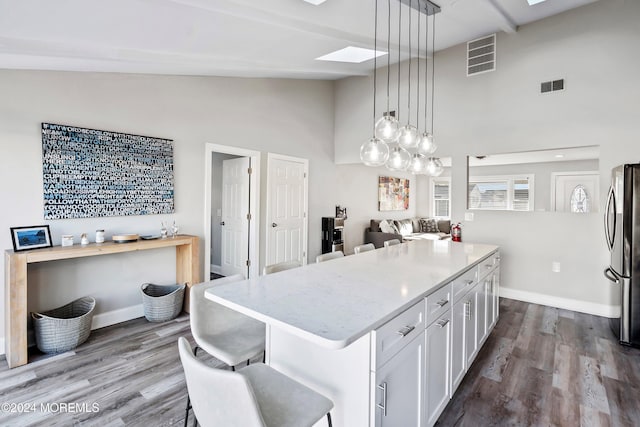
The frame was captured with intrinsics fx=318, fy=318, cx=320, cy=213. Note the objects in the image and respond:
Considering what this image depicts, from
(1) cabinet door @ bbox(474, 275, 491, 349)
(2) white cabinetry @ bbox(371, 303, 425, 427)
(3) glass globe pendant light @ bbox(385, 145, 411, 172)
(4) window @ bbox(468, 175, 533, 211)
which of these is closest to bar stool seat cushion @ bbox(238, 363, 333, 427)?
(2) white cabinetry @ bbox(371, 303, 425, 427)

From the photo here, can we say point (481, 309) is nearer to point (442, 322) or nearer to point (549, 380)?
point (549, 380)

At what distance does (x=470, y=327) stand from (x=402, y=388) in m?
1.17

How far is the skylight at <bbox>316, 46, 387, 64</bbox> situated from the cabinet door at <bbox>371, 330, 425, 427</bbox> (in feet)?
12.4

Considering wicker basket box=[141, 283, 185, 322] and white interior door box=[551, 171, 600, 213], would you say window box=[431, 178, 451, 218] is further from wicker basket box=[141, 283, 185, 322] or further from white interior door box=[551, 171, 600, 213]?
wicker basket box=[141, 283, 185, 322]

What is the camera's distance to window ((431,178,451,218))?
9.01 metres

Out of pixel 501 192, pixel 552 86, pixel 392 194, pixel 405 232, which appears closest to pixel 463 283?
pixel 552 86

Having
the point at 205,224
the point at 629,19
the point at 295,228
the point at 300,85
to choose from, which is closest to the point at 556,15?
the point at 629,19

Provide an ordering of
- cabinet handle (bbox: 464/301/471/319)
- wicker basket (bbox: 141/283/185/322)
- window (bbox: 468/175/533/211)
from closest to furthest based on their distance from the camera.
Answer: cabinet handle (bbox: 464/301/471/319) < wicker basket (bbox: 141/283/185/322) < window (bbox: 468/175/533/211)

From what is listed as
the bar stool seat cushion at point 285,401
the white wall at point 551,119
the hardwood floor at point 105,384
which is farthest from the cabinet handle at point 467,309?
the white wall at point 551,119

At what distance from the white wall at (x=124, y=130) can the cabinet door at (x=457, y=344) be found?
3.19 m

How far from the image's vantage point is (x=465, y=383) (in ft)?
7.64

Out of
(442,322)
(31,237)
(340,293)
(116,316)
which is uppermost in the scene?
(31,237)

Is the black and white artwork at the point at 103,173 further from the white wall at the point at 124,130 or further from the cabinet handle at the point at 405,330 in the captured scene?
the cabinet handle at the point at 405,330

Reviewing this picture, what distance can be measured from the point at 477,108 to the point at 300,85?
9.24ft
